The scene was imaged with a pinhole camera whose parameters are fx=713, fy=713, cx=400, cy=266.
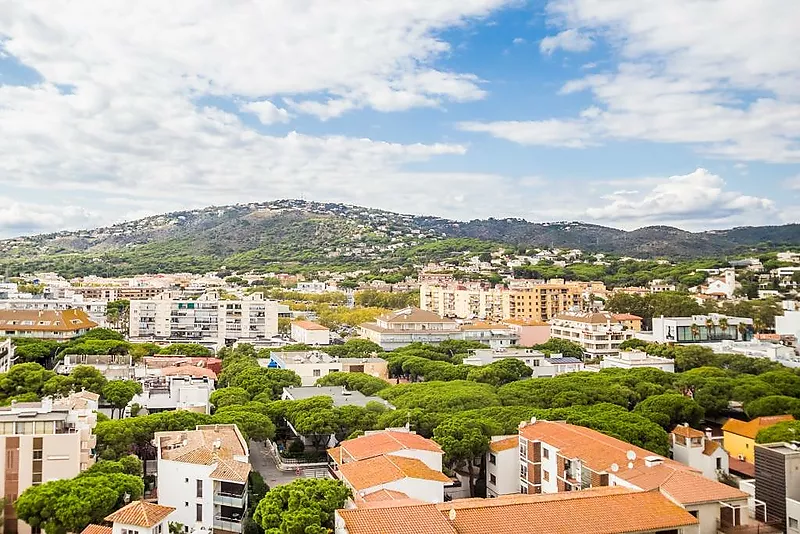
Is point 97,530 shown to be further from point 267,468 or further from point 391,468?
point 267,468

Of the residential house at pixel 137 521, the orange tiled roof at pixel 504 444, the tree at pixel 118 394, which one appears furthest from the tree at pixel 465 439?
the tree at pixel 118 394

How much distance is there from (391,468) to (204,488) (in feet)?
21.2

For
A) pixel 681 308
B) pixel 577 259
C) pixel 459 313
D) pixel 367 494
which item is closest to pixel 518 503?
pixel 367 494

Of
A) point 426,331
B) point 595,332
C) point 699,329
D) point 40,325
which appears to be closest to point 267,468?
point 426,331

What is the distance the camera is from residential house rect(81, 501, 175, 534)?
20.4 meters

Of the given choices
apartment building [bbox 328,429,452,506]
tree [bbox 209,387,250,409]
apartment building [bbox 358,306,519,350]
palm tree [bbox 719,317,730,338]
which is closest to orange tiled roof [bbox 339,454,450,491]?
apartment building [bbox 328,429,452,506]

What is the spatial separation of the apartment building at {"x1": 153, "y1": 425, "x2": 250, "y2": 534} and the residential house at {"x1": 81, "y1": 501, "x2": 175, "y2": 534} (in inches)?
77.8

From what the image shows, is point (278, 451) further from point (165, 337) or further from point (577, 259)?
point (577, 259)

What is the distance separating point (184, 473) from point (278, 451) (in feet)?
33.6

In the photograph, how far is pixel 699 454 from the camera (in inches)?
1165

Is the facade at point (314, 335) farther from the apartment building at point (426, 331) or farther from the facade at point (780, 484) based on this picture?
the facade at point (780, 484)

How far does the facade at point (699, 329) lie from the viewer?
65.1m

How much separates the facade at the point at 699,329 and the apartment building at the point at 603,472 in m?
40.3

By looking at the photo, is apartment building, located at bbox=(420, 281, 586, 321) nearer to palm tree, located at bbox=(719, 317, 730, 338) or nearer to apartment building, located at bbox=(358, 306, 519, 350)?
apartment building, located at bbox=(358, 306, 519, 350)
